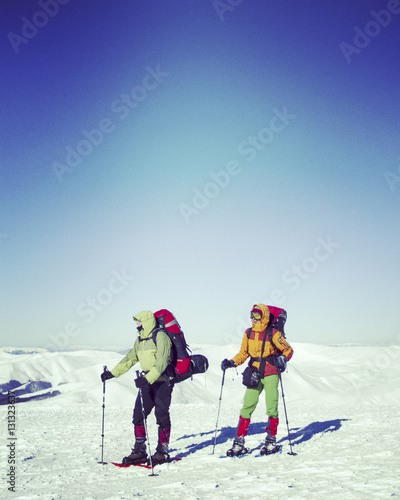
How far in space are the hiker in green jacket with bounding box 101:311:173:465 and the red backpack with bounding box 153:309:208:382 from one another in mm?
159

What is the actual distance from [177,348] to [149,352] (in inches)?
18.7

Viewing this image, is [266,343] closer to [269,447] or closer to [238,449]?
[269,447]

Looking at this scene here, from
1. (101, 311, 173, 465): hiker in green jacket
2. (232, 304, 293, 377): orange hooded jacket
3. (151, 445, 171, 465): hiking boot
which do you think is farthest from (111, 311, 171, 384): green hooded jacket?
(232, 304, 293, 377): orange hooded jacket

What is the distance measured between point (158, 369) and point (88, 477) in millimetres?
1695

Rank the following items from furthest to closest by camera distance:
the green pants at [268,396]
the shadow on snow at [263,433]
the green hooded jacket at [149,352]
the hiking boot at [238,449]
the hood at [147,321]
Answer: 1. the shadow on snow at [263,433]
2. the green pants at [268,396]
3. the hood at [147,321]
4. the hiking boot at [238,449]
5. the green hooded jacket at [149,352]

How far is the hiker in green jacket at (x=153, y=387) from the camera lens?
643cm

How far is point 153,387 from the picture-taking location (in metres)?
6.80

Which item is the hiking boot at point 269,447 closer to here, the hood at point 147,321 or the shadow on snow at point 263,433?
the shadow on snow at point 263,433

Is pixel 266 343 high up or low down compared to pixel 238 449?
up

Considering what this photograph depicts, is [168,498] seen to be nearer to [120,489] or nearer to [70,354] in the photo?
[120,489]

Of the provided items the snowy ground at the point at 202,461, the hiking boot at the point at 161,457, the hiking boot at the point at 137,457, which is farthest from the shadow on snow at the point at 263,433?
the hiking boot at the point at 137,457

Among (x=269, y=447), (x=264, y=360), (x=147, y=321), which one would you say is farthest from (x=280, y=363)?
(x=147, y=321)

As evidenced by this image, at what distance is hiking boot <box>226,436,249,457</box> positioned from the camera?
6.55m

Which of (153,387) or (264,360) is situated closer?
(153,387)
